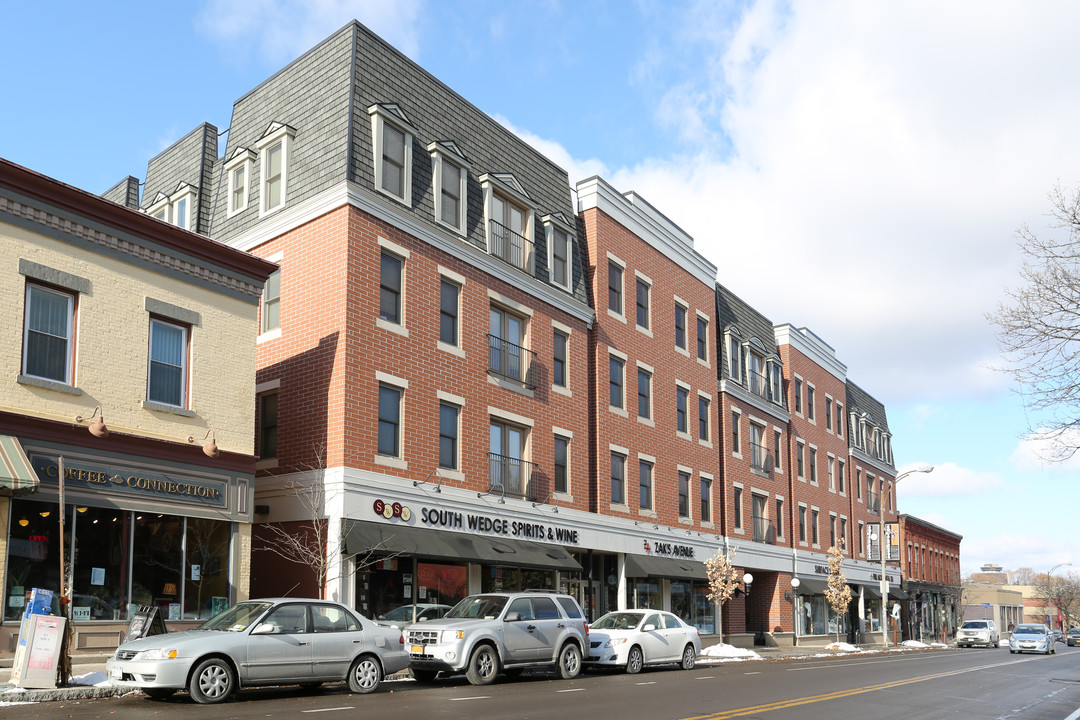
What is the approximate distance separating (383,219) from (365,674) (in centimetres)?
1204

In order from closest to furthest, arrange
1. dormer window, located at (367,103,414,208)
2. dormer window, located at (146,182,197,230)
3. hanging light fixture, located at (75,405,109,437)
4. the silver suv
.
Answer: hanging light fixture, located at (75,405,109,437), the silver suv, dormer window, located at (367,103,414,208), dormer window, located at (146,182,197,230)

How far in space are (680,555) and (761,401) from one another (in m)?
11.9

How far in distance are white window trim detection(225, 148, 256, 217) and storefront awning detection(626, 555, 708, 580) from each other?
17.1 meters

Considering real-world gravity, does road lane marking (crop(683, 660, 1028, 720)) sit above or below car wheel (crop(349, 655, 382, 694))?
below

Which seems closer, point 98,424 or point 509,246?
point 98,424

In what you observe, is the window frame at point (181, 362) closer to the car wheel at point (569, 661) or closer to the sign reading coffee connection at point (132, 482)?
the sign reading coffee connection at point (132, 482)

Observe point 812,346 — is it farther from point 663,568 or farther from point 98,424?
point 98,424

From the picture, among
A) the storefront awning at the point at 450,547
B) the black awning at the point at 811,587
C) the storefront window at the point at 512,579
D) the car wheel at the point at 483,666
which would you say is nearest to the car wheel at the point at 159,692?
the car wheel at the point at 483,666

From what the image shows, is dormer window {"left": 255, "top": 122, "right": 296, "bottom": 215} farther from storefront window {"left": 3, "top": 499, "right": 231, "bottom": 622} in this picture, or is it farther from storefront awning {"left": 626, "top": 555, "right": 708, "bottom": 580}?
storefront awning {"left": 626, "top": 555, "right": 708, "bottom": 580}

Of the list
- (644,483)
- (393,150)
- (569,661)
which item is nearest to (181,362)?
(393,150)

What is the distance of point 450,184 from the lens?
26.8 m

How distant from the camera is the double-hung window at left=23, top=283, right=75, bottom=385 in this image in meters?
17.3

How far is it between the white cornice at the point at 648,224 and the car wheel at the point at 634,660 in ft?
52.4

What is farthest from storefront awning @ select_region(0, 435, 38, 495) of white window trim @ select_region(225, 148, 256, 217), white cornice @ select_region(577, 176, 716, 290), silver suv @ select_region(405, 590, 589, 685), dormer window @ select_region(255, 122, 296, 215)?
white cornice @ select_region(577, 176, 716, 290)
